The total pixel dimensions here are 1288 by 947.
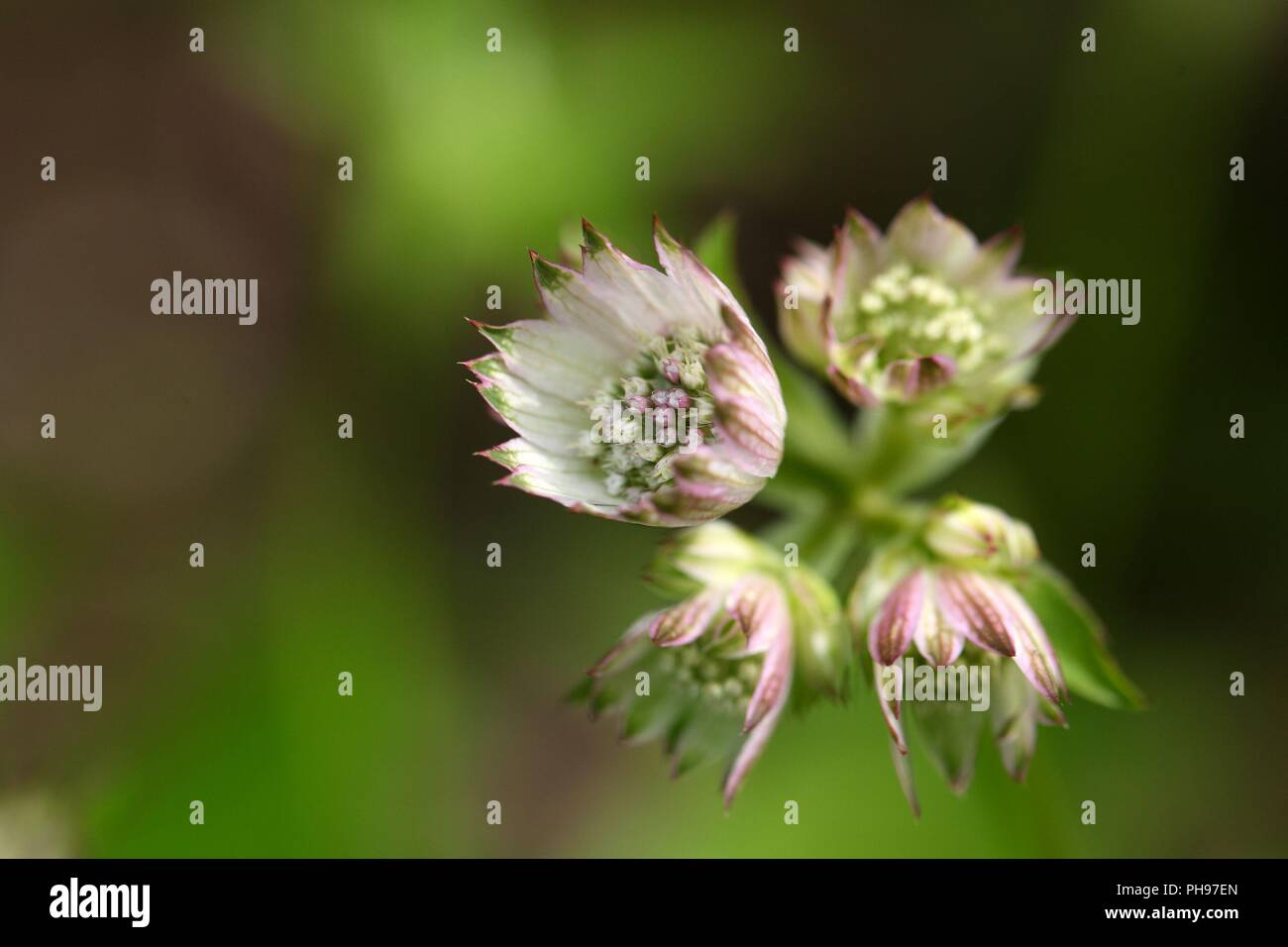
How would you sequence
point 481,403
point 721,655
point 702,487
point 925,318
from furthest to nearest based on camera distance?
point 481,403 → point 925,318 → point 721,655 → point 702,487

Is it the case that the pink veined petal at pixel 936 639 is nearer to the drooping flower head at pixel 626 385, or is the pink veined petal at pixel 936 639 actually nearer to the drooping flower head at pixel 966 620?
the drooping flower head at pixel 966 620

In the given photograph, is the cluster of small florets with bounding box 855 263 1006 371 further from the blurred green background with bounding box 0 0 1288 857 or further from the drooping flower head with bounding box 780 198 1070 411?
the blurred green background with bounding box 0 0 1288 857

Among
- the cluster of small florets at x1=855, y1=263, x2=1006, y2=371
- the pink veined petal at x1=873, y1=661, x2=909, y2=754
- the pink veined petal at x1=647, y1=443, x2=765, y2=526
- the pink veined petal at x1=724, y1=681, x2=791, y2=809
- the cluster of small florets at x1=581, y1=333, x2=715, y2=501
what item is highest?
the cluster of small florets at x1=855, y1=263, x2=1006, y2=371

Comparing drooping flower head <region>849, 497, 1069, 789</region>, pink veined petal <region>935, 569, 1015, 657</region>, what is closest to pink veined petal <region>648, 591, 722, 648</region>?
drooping flower head <region>849, 497, 1069, 789</region>

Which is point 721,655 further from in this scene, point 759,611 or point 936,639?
point 936,639

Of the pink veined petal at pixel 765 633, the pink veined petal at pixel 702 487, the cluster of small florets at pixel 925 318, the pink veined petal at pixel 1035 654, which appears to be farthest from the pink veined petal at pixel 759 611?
the cluster of small florets at pixel 925 318

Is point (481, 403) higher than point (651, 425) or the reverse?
higher

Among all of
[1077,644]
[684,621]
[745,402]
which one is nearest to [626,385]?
[745,402]
